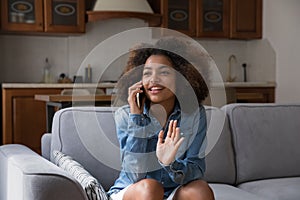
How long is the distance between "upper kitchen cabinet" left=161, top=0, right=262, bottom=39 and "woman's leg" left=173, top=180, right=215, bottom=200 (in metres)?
3.62

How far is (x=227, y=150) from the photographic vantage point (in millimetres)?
2275

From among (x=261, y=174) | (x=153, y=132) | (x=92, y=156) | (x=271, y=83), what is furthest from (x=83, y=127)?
(x=271, y=83)

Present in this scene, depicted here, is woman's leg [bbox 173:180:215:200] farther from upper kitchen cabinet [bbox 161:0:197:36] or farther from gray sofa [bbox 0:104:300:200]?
upper kitchen cabinet [bbox 161:0:197:36]

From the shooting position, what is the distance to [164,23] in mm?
5043

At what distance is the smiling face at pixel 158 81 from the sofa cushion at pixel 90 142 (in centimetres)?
38

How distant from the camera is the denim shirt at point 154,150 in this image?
1.63 m

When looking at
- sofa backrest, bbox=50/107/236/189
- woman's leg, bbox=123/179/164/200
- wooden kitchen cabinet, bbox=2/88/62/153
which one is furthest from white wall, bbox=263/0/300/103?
woman's leg, bbox=123/179/164/200

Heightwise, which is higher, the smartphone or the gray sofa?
the smartphone

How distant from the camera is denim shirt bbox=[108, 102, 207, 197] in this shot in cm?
163

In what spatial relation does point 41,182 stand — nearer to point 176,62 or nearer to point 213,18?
point 176,62

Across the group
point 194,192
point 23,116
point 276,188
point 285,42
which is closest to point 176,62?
point 194,192

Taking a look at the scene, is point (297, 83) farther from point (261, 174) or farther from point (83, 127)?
point (83, 127)

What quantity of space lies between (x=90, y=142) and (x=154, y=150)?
0.43m

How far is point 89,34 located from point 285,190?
3.43m
